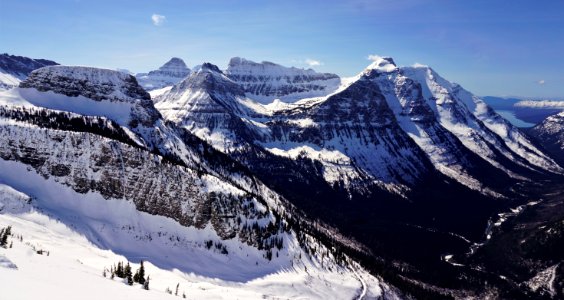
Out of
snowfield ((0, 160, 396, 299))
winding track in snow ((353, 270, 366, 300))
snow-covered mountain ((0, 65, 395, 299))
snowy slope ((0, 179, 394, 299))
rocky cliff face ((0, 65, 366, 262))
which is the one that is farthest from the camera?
winding track in snow ((353, 270, 366, 300))

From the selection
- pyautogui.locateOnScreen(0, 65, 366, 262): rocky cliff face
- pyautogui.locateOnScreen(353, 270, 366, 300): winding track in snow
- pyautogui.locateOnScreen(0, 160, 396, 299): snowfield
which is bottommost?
pyautogui.locateOnScreen(353, 270, 366, 300): winding track in snow

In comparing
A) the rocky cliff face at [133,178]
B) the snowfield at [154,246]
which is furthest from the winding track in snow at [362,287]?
the rocky cliff face at [133,178]

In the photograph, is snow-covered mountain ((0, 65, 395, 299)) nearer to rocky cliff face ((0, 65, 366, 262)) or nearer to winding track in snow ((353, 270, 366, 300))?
rocky cliff face ((0, 65, 366, 262))

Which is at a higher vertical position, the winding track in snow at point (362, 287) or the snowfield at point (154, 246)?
the snowfield at point (154, 246)

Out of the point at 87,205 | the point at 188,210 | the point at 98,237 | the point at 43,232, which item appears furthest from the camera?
the point at 188,210

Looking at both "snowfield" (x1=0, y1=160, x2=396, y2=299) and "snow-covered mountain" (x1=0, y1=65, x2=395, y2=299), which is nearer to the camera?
"snowfield" (x1=0, y1=160, x2=396, y2=299)

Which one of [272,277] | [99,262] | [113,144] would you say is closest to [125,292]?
[99,262]

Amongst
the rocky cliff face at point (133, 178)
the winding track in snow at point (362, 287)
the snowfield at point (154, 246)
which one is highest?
the rocky cliff face at point (133, 178)

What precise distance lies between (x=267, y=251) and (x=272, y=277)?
13.4m

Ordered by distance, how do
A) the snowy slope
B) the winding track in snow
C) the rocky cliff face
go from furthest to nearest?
the winding track in snow
the rocky cliff face
the snowy slope

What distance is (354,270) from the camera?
191 metres

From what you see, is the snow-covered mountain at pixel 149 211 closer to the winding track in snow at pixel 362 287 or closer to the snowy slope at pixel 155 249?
the snowy slope at pixel 155 249

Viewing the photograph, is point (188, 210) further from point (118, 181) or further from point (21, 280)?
point (21, 280)

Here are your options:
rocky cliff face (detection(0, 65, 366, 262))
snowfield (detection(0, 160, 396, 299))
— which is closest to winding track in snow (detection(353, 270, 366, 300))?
snowfield (detection(0, 160, 396, 299))
